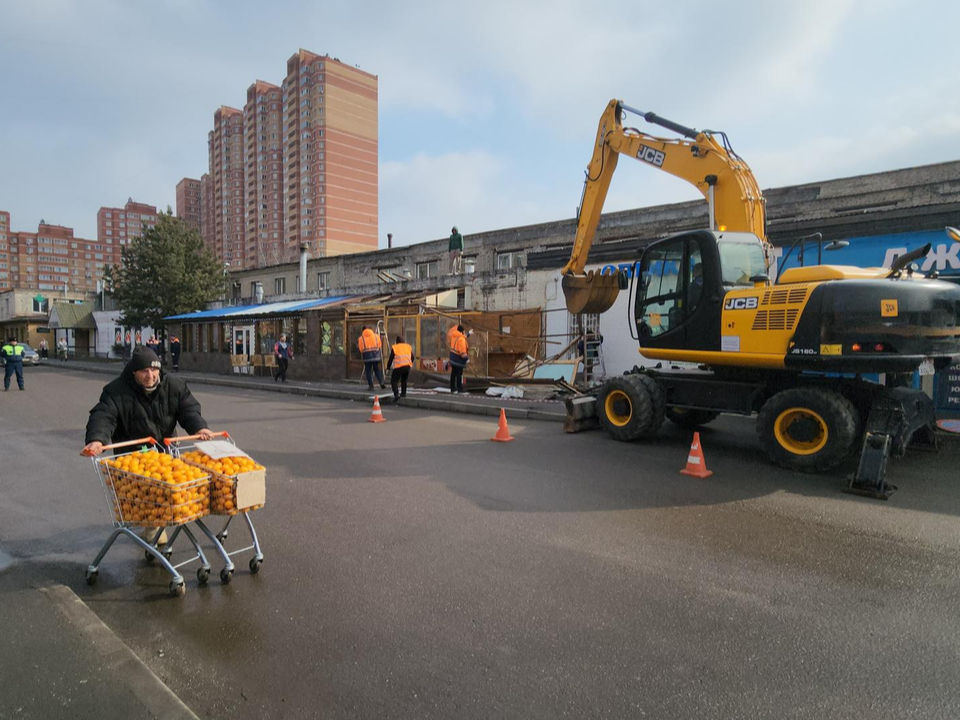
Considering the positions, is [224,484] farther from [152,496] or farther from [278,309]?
[278,309]

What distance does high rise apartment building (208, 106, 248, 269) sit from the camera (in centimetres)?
9444

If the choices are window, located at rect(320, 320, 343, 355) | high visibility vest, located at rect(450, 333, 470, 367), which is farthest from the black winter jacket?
window, located at rect(320, 320, 343, 355)

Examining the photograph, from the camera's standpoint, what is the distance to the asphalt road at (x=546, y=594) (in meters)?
2.52

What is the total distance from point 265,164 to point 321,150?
10.8 meters

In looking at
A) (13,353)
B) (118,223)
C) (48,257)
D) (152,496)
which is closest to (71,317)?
(13,353)

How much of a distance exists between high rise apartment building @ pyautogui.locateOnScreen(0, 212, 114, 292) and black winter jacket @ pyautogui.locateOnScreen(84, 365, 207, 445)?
4870 inches

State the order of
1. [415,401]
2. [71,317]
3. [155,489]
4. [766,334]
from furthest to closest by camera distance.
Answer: [71,317] → [415,401] → [766,334] → [155,489]

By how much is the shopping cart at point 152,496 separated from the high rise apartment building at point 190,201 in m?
118

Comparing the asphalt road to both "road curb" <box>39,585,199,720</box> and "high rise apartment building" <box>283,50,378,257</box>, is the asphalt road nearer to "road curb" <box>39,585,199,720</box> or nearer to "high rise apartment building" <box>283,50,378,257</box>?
"road curb" <box>39,585,199,720</box>

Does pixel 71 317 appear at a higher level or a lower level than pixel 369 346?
higher

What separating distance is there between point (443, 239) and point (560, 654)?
2424 cm

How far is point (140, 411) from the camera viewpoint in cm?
406

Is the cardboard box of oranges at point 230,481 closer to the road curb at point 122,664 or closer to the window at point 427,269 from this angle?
the road curb at point 122,664

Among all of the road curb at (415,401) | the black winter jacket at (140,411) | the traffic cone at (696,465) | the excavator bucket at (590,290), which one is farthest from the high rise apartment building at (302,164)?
the black winter jacket at (140,411)
